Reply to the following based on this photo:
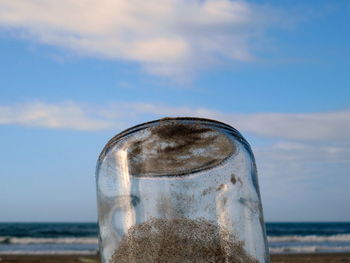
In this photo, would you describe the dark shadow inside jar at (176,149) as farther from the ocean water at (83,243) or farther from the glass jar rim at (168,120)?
the ocean water at (83,243)

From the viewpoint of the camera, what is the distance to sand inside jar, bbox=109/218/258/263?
1408 millimetres

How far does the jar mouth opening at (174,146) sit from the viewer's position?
4.84ft

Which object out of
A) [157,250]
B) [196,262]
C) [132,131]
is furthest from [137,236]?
[132,131]

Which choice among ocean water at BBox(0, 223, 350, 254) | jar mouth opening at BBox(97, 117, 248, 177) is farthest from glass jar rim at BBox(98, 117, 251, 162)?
ocean water at BBox(0, 223, 350, 254)

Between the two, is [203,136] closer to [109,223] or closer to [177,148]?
[177,148]

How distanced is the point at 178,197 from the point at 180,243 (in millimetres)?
122

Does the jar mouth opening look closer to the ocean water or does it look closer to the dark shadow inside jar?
the dark shadow inside jar

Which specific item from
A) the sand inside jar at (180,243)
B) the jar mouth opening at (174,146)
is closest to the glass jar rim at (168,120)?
the jar mouth opening at (174,146)

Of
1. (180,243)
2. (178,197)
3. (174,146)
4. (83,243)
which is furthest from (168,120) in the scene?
(83,243)

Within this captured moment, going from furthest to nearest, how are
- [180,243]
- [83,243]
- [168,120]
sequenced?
[83,243], [168,120], [180,243]

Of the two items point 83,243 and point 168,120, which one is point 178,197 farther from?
point 83,243

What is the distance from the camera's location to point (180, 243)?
56.0 inches

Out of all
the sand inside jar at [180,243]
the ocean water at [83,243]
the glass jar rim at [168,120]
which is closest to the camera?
the sand inside jar at [180,243]

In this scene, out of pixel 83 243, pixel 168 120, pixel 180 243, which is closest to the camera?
pixel 180 243
